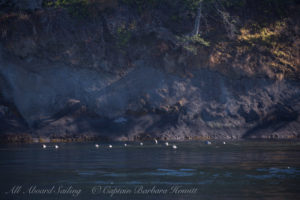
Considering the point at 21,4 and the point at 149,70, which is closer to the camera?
the point at 149,70

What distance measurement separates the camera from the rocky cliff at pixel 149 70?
3512 cm

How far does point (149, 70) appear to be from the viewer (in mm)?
38281

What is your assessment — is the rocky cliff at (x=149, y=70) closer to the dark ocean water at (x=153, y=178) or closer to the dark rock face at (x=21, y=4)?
the dark rock face at (x=21, y=4)

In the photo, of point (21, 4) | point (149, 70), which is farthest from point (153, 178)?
point (21, 4)

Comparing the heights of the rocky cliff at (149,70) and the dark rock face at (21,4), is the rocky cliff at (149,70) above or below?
below

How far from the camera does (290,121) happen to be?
36062 millimetres

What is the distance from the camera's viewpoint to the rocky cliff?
35.1 metres

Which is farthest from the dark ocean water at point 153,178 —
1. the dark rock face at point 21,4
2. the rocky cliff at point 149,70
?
the dark rock face at point 21,4

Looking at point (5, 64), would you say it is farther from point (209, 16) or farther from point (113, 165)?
point (113, 165)

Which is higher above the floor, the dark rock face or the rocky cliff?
the dark rock face

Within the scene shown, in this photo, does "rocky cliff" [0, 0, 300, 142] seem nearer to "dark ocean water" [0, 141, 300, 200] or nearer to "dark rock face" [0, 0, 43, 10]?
"dark rock face" [0, 0, 43, 10]

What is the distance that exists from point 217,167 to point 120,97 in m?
21.3

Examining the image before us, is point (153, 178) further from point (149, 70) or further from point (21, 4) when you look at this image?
point (21, 4)

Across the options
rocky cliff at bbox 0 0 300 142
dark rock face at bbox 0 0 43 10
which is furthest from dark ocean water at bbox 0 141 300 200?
dark rock face at bbox 0 0 43 10
